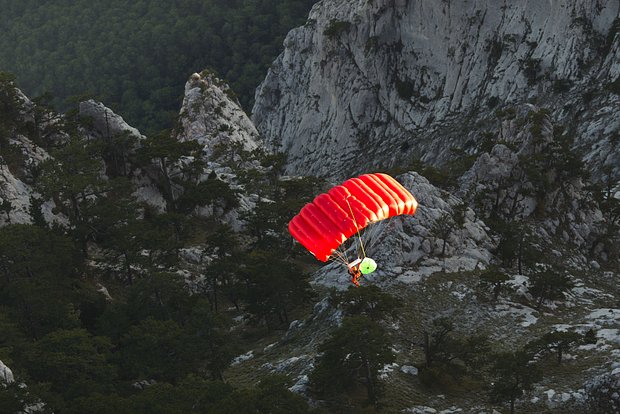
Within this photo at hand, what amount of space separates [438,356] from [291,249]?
2649 cm

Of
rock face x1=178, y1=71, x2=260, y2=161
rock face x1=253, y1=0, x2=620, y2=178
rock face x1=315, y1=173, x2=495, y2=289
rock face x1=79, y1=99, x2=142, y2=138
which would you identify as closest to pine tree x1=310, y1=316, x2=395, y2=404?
rock face x1=315, y1=173, x2=495, y2=289

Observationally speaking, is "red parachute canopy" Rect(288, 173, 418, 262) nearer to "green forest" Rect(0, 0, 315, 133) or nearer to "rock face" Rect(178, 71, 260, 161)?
"rock face" Rect(178, 71, 260, 161)

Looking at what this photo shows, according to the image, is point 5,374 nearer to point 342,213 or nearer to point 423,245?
point 342,213

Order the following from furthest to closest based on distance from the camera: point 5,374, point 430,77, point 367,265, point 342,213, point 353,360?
1. point 430,77
2. point 353,360
3. point 367,265
4. point 342,213
5. point 5,374

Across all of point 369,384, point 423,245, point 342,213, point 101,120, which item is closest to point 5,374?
point 342,213

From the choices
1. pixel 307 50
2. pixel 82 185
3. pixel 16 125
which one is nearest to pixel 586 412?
pixel 82 185

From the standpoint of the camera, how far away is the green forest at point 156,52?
176 m

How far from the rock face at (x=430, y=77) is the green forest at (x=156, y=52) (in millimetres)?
37983

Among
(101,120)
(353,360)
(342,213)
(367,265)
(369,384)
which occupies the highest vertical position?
(101,120)

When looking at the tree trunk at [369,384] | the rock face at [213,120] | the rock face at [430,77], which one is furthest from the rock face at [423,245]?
the rock face at [213,120]

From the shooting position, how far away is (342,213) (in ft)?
129

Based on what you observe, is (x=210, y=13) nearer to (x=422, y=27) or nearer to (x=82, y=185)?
(x=422, y=27)

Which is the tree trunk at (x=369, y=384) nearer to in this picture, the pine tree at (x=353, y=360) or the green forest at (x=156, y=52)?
the pine tree at (x=353, y=360)

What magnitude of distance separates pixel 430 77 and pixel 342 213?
84.1 metres
